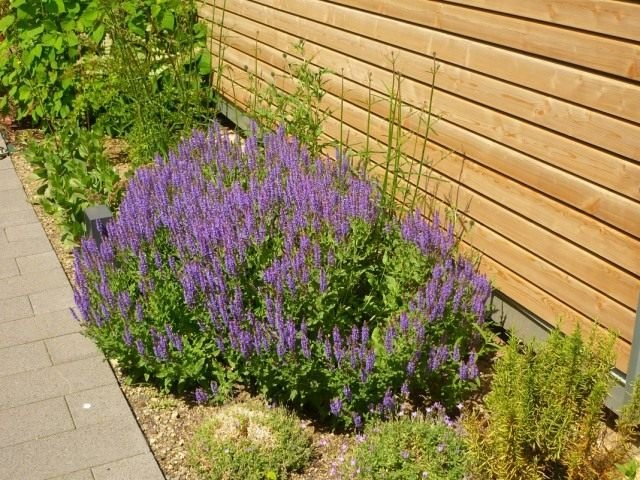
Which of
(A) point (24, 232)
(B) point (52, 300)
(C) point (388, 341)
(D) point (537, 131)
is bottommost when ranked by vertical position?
(A) point (24, 232)

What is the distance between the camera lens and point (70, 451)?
12.2ft

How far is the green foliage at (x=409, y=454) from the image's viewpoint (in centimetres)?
330

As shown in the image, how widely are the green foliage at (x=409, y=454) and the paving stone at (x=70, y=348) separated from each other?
1659mm

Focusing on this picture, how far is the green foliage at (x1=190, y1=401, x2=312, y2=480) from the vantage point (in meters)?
3.46

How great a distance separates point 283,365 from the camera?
3627 millimetres

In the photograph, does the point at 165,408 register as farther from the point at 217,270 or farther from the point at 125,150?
the point at 125,150

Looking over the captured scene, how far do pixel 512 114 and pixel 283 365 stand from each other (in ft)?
5.36

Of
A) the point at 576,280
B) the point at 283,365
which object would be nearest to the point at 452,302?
the point at 576,280

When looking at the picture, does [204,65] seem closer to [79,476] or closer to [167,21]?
[167,21]

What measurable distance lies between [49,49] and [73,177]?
2.24 metres

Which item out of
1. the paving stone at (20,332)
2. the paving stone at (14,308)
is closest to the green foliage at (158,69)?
the paving stone at (14,308)

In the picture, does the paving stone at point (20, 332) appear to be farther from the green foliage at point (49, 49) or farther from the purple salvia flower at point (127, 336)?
the green foliage at point (49, 49)

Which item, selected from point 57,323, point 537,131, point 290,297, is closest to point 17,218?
point 57,323

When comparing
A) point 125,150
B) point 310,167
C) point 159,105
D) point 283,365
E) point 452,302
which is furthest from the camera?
point 125,150
